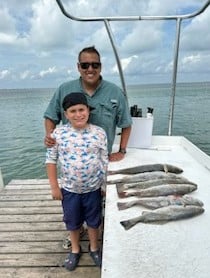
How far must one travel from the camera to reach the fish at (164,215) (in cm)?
179

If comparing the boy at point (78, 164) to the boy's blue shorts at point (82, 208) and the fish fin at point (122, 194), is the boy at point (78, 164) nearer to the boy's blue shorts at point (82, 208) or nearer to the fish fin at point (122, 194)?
the boy's blue shorts at point (82, 208)

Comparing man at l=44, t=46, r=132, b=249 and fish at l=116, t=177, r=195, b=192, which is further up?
man at l=44, t=46, r=132, b=249

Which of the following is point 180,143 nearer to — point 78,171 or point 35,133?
point 78,171

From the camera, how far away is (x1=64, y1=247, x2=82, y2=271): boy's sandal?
2557mm

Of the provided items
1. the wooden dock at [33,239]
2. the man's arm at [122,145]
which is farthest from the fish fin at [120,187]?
the wooden dock at [33,239]

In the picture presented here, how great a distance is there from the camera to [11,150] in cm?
1224

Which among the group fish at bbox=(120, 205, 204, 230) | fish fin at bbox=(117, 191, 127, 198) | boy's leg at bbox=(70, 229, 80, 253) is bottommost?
boy's leg at bbox=(70, 229, 80, 253)

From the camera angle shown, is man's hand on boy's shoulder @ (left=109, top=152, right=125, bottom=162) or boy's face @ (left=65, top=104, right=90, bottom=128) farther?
man's hand on boy's shoulder @ (left=109, top=152, right=125, bottom=162)

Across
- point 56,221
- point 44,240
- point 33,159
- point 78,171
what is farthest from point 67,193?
point 33,159

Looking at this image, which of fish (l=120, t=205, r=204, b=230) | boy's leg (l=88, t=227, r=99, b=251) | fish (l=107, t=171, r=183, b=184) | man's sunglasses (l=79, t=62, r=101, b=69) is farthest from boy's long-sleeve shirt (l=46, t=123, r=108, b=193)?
fish (l=120, t=205, r=204, b=230)

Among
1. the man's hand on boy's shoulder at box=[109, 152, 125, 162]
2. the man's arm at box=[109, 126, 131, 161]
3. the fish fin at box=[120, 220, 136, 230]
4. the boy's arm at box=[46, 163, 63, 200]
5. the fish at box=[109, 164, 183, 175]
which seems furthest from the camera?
the man's hand on boy's shoulder at box=[109, 152, 125, 162]

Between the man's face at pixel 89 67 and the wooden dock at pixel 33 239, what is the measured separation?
148cm

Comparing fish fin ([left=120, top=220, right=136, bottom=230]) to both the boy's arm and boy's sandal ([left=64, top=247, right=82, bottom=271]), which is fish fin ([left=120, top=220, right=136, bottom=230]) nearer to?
the boy's arm

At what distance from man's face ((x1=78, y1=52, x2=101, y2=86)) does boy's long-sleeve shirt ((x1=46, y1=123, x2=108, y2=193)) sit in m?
0.42
